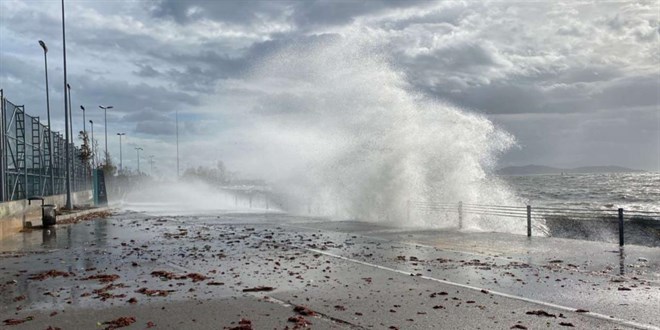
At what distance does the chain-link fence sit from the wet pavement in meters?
7.42

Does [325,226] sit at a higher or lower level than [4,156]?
lower

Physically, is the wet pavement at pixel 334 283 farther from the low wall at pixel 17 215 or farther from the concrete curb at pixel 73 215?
the concrete curb at pixel 73 215

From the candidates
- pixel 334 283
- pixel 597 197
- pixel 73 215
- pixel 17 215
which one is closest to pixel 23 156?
pixel 73 215

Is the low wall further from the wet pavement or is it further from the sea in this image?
the sea

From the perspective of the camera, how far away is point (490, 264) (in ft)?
42.9

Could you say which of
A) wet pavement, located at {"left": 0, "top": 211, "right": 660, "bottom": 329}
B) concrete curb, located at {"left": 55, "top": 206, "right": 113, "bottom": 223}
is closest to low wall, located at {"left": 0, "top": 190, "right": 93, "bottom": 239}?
concrete curb, located at {"left": 55, "top": 206, "right": 113, "bottom": 223}

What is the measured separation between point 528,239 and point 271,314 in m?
12.1

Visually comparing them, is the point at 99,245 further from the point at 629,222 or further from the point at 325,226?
the point at 629,222

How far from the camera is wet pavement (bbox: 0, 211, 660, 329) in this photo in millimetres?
7984

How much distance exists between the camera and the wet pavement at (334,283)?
26.2 ft

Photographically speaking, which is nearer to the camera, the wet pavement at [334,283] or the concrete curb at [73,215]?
the wet pavement at [334,283]

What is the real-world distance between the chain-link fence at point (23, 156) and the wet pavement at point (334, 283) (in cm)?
742

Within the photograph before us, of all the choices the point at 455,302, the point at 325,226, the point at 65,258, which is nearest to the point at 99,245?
the point at 65,258

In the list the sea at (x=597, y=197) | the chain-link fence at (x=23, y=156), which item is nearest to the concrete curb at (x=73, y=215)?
the chain-link fence at (x=23, y=156)
